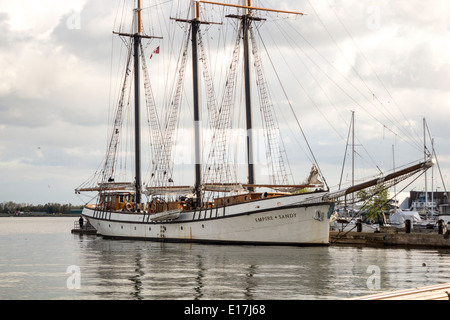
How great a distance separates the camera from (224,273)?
29906mm

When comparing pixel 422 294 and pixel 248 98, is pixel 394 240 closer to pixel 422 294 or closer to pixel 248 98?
pixel 248 98

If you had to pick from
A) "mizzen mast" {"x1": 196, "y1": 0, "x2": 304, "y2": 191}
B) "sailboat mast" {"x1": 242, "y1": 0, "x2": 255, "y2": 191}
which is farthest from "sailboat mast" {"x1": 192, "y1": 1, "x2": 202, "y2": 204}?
"sailboat mast" {"x1": 242, "y1": 0, "x2": 255, "y2": 191}

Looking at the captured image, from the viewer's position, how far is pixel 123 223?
62406mm

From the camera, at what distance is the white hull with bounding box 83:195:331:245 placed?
45438mm

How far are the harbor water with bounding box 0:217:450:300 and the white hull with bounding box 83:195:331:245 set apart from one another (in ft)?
5.71

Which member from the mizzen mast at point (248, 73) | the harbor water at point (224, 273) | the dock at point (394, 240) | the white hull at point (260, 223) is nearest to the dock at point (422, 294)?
the harbor water at point (224, 273)

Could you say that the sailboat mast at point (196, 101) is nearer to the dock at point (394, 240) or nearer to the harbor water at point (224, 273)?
the harbor water at point (224, 273)

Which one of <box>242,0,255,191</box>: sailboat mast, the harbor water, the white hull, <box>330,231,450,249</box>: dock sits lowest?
the harbor water

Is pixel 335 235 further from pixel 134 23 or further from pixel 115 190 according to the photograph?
pixel 134 23

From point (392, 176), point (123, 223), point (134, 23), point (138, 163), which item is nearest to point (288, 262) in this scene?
point (392, 176)

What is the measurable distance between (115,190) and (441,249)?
121 feet

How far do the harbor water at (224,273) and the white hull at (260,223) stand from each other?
1739 millimetres

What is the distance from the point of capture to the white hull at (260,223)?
4544 centimetres

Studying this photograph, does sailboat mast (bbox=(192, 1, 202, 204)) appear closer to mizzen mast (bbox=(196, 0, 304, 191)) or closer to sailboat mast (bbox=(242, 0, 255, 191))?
mizzen mast (bbox=(196, 0, 304, 191))
